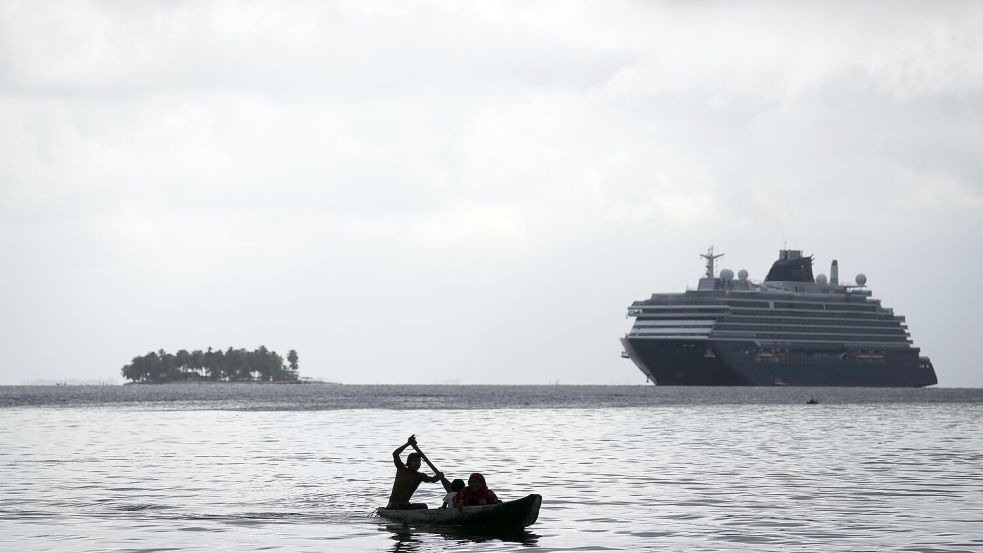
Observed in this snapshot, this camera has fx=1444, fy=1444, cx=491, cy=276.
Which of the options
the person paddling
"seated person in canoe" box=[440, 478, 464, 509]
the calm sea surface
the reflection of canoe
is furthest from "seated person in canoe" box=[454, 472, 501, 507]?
the calm sea surface

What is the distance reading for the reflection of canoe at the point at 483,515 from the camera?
32.8 m

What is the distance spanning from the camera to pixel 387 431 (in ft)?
281

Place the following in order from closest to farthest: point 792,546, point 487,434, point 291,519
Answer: point 792,546 < point 291,519 < point 487,434

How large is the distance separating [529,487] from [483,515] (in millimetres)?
10968

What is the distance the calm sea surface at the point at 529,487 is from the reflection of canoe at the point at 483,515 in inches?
20.1

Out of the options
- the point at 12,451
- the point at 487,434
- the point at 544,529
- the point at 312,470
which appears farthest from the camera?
the point at 487,434

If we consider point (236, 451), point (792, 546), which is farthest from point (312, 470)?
point (792, 546)

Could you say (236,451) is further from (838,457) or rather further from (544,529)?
(544,529)

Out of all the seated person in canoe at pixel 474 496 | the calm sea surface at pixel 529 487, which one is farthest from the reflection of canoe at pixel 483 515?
the calm sea surface at pixel 529 487

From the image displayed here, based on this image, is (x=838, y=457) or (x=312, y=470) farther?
(x=838, y=457)

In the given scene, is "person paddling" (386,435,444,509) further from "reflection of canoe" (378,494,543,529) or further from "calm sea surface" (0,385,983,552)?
"calm sea surface" (0,385,983,552)

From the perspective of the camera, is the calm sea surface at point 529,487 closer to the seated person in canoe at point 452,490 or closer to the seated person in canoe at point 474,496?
the seated person in canoe at point 452,490

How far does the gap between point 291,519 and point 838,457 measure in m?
29.5

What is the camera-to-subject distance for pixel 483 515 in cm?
3356
